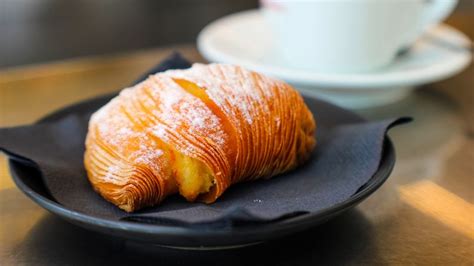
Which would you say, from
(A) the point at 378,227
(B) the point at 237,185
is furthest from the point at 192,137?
(A) the point at 378,227

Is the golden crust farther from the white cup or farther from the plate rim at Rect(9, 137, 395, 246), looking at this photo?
the white cup

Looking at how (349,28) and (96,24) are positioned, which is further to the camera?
(96,24)

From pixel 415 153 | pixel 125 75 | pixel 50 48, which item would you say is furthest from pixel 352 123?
pixel 50 48

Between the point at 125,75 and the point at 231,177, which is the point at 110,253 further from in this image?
the point at 125,75

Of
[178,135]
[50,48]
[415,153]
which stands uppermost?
[178,135]

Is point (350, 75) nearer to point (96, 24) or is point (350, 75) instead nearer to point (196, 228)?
point (196, 228)
